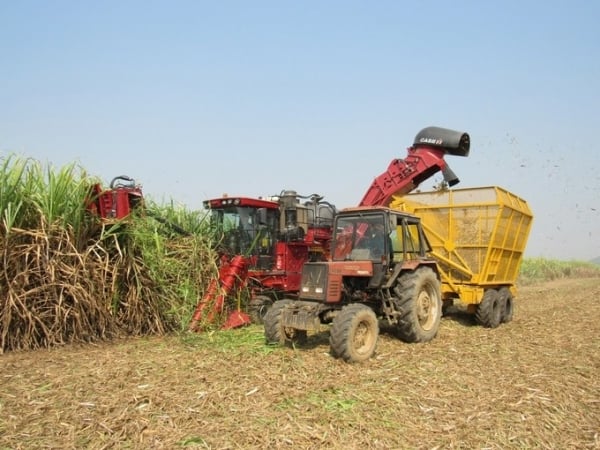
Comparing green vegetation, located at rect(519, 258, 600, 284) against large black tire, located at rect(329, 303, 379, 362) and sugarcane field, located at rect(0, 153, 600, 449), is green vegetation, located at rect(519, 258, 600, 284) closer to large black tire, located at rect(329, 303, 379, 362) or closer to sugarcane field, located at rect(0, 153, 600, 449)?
sugarcane field, located at rect(0, 153, 600, 449)

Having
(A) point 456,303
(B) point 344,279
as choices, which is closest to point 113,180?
(B) point 344,279

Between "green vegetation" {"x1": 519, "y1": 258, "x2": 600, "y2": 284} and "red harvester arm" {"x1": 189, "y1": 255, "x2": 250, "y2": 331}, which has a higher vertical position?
"green vegetation" {"x1": 519, "y1": 258, "x2": 600, "y2": 284}

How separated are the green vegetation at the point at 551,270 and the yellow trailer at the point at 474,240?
17.0 m

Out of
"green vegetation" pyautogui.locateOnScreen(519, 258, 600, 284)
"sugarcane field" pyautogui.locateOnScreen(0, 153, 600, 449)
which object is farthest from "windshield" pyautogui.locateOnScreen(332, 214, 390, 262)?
"green vegetation" pyautogui.locateOnScreen(519, 258, 600, 284)

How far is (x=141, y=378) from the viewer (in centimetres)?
463

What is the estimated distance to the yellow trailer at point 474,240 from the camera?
333 inches

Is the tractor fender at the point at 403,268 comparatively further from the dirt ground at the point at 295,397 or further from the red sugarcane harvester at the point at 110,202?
the red sugarcane harvester at the point at 110,202

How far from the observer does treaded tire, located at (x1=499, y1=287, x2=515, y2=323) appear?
8.87m

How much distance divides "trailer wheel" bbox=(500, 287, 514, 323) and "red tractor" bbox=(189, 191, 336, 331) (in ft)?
11.2

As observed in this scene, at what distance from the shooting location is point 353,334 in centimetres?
549

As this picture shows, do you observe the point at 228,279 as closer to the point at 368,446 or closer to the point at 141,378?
the point at 141,378

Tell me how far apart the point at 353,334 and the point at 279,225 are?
3.85 metres

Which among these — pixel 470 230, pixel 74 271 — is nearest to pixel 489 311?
pixel 470 230

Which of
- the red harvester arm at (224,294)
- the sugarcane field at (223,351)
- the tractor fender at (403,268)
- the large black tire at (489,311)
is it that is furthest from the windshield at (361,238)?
the large black tire at (489,311)
